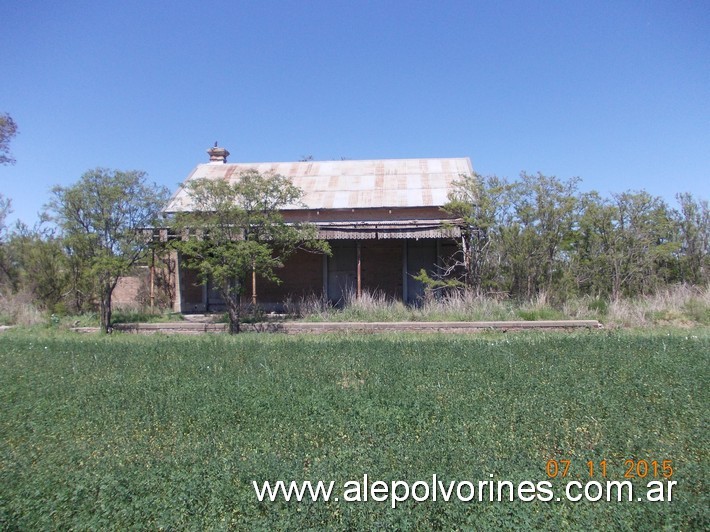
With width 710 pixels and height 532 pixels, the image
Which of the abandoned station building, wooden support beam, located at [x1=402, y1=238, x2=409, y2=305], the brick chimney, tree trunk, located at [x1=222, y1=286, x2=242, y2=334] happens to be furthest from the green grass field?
the brick chimney

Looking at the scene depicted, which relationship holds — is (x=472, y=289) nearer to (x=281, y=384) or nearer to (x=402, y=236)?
(x=402, y=236)

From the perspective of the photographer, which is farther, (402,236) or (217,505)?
(402,236)

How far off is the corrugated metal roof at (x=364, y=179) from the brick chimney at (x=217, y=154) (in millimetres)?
1130

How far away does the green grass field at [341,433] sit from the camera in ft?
11.5

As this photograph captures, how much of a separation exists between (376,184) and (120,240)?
900 centimetres

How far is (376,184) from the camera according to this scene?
1920cm

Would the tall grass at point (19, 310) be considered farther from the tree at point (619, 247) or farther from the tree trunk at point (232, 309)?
the tree at point (619, 247)

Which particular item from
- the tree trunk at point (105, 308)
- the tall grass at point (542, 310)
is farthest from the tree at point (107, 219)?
the tall grass at point (542, 310)

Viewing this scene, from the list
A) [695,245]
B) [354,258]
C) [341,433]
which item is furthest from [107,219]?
[695,245]

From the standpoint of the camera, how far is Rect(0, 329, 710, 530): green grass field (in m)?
3.51

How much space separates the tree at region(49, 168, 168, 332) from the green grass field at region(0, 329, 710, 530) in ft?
19.8

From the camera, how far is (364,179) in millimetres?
19703

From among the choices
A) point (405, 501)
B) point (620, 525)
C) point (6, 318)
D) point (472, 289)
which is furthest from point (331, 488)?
point (6, 318)

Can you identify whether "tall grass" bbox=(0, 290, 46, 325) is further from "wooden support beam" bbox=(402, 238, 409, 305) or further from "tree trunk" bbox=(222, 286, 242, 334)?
"wooden support beam" bbox=(402, 238, 409, 305)
